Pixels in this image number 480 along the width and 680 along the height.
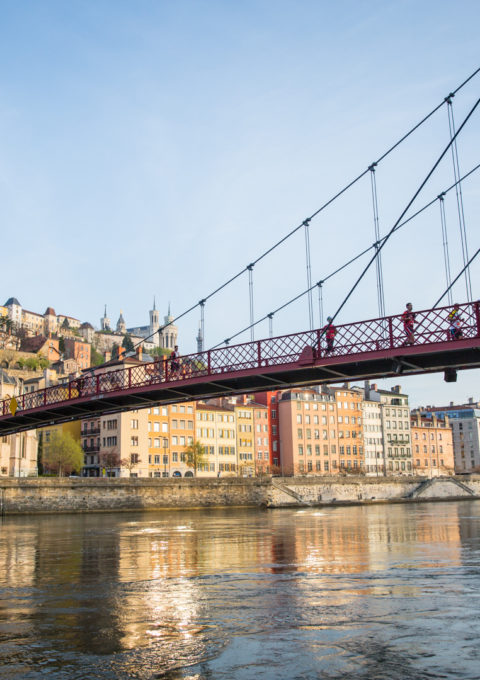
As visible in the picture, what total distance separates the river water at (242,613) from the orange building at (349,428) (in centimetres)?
8335

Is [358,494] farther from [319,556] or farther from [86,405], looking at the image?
[319,556]

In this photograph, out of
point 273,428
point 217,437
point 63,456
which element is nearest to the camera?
point 63,456

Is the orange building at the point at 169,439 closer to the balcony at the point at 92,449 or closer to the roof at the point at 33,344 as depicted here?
the balcony at the point at 92,449

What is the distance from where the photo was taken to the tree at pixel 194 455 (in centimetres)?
8919

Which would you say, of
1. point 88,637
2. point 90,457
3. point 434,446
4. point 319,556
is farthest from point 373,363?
point 434,446

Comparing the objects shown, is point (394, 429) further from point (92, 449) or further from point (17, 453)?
point (17, 453)

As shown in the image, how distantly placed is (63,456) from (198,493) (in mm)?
18026

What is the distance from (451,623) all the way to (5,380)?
78.5 m

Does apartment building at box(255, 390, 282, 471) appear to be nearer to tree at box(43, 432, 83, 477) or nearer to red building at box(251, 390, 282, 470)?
red building at box(251, 390, 282, 470)

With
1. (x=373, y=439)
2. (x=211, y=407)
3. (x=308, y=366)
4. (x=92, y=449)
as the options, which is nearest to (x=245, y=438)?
(x=211, y=407)

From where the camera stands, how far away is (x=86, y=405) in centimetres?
Result: 4062

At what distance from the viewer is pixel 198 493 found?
236ft

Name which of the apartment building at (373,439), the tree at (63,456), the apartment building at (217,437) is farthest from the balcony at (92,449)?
the apartment building at (373,439)

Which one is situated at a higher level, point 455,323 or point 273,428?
point 273,428
